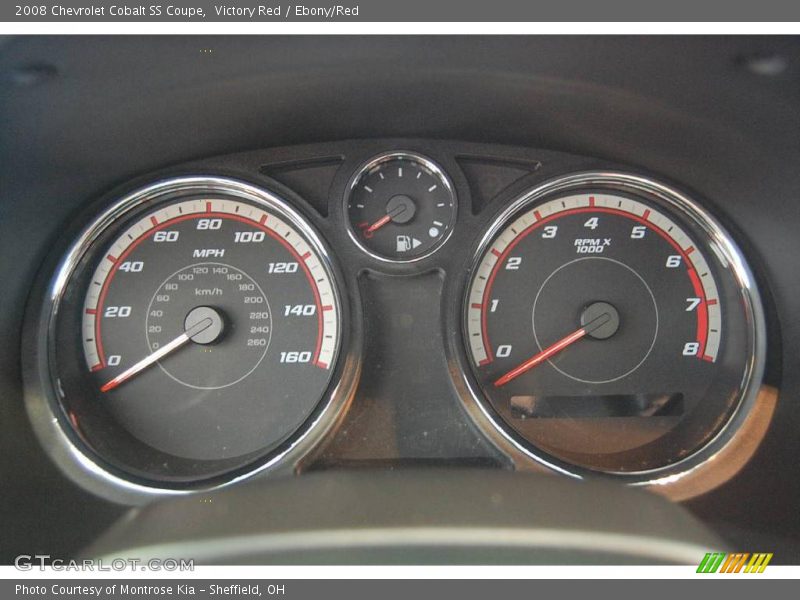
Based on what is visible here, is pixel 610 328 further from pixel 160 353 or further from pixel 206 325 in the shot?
pixel 160 353

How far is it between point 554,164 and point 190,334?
1448mm

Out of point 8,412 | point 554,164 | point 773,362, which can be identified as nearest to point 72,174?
point 8,412

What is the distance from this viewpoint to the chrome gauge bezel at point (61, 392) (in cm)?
A: 270

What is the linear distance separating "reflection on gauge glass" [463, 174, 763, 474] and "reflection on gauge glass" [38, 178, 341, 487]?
0.63 meters

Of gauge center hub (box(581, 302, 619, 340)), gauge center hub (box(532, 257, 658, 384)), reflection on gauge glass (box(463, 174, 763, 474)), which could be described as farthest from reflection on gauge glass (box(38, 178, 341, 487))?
gauge center hub (box(581, 302, 619, 340))

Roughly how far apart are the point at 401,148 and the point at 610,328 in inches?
38.8

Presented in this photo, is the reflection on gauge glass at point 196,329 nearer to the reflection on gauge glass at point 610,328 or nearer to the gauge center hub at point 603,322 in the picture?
the reflection on gauge glass at point 610,328

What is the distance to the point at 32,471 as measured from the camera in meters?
2.64

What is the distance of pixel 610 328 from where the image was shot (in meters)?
2.85

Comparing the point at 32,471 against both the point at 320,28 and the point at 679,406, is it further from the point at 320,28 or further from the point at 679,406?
the point at 679,406

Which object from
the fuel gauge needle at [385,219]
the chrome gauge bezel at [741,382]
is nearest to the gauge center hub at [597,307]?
the chrome gauge bezel at [741,382]

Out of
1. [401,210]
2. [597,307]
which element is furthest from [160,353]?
[597,307]

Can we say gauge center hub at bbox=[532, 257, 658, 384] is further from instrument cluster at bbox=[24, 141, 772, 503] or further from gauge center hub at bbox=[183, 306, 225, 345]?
gauge center hub at bbox=[183, 306, 225, 345]
